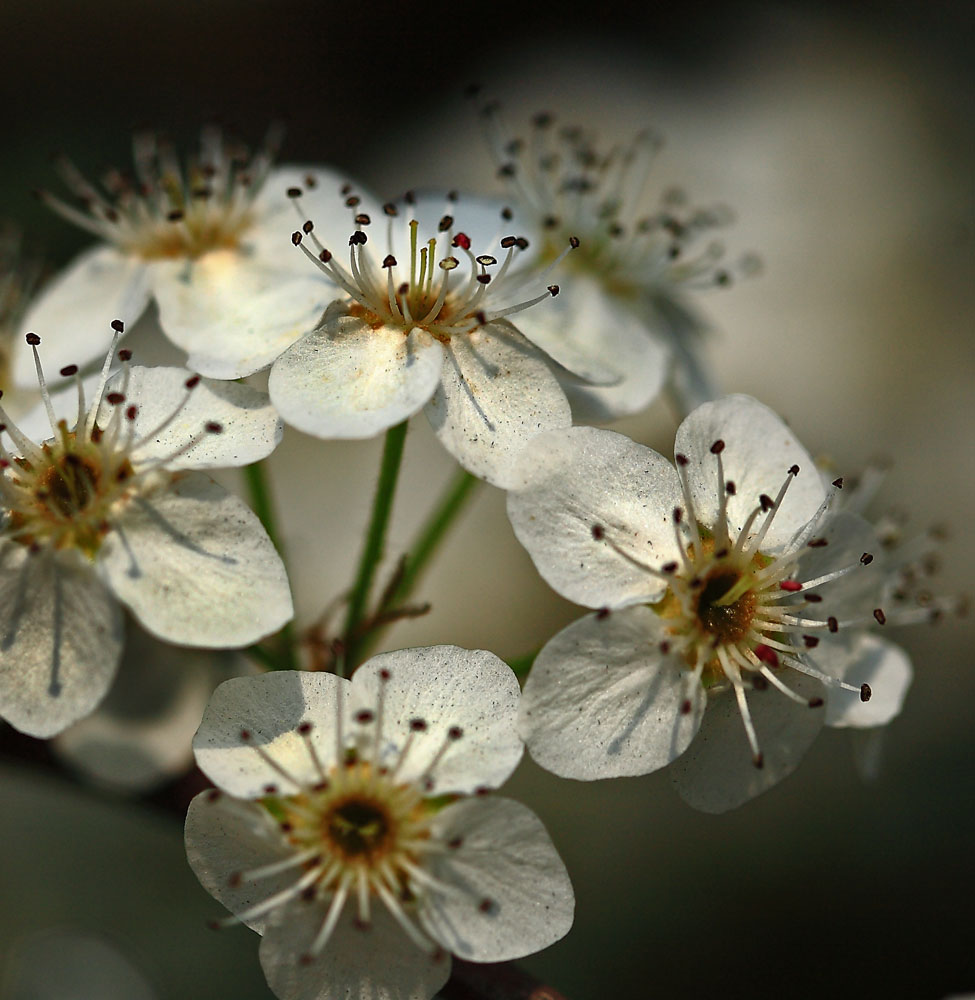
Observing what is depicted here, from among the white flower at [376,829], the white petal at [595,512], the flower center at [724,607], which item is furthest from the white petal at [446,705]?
the flower center at [724,607]

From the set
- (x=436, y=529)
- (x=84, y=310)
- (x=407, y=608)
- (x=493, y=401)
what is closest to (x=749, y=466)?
(x=493, y=401)

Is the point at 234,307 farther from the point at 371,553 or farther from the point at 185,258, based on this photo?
the point at 371,553

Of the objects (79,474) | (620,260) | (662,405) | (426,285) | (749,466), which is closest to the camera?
(79,474)

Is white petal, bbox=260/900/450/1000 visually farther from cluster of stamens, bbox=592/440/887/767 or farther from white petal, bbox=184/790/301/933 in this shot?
cluster of stamens, bbox=592/440/887/767

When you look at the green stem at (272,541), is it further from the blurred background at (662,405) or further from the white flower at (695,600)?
the white flower at (695,600)

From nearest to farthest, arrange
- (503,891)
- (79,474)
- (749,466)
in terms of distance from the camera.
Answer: (503,891)
(79,474)
(749,466)
